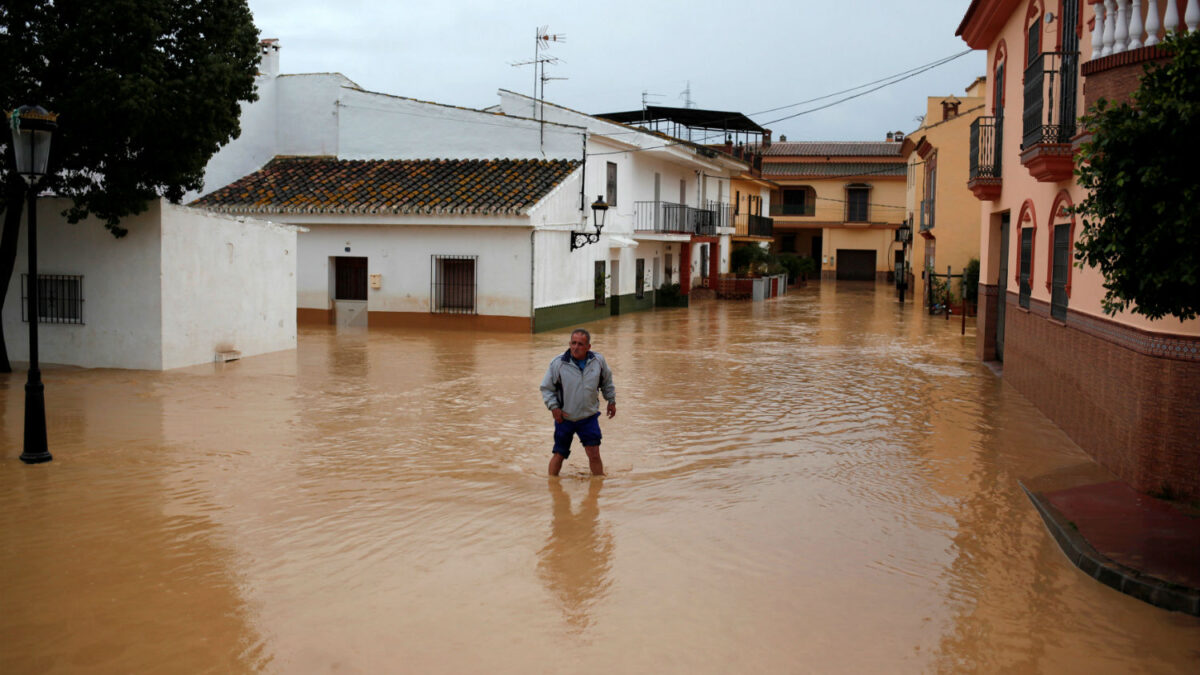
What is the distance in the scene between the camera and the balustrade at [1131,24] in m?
8.56

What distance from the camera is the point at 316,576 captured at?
6688mm

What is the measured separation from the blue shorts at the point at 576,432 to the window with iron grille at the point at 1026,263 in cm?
857

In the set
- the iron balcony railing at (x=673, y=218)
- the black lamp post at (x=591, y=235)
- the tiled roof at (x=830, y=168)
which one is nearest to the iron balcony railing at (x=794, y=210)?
the tiled roof at (x=830, y=168)

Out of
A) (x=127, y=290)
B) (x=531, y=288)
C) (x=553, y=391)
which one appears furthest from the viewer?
(x=531, y=288)

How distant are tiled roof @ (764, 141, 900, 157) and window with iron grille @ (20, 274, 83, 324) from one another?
165 ft

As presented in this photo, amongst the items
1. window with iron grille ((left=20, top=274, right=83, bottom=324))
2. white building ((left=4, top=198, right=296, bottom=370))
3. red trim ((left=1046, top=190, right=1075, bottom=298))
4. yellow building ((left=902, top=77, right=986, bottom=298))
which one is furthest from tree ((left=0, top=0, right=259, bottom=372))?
yellow building ((left=902, top=77, right=986, bottom=298))

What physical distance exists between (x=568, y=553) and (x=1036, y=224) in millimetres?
10032

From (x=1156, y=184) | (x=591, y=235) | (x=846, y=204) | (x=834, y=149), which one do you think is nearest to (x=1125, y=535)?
(x=1156, y=184)

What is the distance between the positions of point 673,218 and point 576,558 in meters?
27.9

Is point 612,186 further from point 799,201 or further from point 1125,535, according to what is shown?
point 799,201

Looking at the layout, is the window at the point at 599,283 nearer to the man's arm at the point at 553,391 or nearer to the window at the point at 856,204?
the man's arm at the point at 553,391

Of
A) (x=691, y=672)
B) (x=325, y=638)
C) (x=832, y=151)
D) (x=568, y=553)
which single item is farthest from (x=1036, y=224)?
(x=832, y=151)

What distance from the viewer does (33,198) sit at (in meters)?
9.85

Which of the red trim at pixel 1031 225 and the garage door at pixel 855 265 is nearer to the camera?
the red trim at pixel 1031 225
